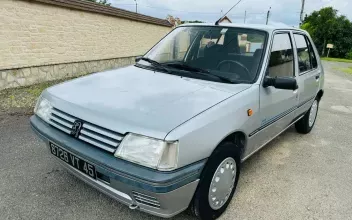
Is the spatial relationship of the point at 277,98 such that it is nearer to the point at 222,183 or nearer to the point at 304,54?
the point at 222,183

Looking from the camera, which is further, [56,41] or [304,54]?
[56,41]

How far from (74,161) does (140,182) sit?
65cm

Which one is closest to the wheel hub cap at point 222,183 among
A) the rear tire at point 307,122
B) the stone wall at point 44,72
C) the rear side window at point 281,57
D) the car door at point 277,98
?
the car door at point 277,98

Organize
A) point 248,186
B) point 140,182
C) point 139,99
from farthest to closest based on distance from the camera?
point 248,186, point 139,99, point 140,182

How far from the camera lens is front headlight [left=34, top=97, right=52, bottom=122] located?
2454 millimetres

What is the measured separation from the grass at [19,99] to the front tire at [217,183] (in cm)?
404

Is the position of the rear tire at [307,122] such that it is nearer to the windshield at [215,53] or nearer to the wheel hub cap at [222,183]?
the windshield at [215,53]

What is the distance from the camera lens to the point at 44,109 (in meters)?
2.53

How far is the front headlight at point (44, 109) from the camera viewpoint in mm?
2454

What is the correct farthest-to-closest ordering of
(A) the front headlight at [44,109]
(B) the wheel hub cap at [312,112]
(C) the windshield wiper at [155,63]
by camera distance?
(B) the wheel hub cap at [312,112]
(C) the windshield wiper at [155,63]
(A) the front headlight at [44,109]

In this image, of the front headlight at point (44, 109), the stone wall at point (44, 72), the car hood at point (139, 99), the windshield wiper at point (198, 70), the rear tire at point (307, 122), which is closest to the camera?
the car hood at point (139, 99)

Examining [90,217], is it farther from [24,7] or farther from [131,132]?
[24,7]

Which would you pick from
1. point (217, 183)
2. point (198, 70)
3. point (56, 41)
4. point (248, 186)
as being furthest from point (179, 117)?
point (56, 41)

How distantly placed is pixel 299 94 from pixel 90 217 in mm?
2907
